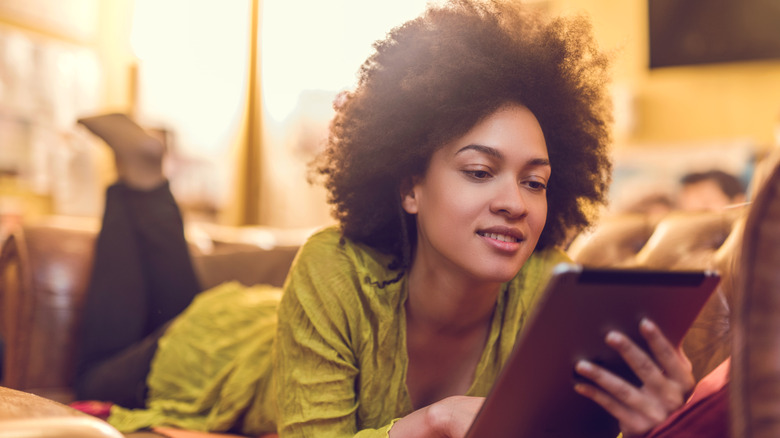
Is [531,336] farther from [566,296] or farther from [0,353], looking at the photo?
[0,353]

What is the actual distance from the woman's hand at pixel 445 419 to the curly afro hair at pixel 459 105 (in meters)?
0.32

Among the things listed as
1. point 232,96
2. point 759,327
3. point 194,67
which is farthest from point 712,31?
point 759,327

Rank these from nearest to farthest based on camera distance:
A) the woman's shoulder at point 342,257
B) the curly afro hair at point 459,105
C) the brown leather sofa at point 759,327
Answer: the brown leather sofa at point 759,327
the curly afro hair at point 459,105
the woman's shoulder at point 342,257

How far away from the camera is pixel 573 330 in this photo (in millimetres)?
737

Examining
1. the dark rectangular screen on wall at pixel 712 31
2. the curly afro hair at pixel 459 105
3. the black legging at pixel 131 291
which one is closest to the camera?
the curly afro hair at pixel 459 105

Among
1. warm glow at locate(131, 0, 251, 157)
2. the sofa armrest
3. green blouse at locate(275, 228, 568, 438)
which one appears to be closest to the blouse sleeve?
green blouse at locate(275, 228, 568, 438)

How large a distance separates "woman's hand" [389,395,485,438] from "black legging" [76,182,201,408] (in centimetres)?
98

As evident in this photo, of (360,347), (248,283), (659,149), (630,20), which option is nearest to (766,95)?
(659,149)

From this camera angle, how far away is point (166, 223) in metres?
2.00

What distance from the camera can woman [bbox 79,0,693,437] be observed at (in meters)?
1.02

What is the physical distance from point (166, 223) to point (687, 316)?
5.15ft

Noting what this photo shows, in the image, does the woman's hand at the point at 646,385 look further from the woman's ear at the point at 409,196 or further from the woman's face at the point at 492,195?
the woman's ear at the point at 409,196

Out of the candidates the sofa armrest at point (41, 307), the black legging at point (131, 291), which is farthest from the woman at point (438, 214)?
the sofa armrest at point (41, 307)

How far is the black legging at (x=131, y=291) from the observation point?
172 centimetres
